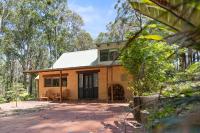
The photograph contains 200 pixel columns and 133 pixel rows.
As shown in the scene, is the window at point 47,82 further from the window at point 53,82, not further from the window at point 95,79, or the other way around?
the window at point 95,79

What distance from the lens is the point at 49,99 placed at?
2558 centimetres

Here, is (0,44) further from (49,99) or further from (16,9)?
(49,99)

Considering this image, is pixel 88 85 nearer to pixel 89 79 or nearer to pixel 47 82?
pixel 89 79

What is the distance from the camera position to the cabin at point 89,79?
73.7 feet

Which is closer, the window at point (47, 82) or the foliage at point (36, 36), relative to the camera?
the window at point (47, 82)

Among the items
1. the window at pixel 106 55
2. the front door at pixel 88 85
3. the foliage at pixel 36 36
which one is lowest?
the front door at pixel 88 85

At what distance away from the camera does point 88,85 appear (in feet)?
81.3

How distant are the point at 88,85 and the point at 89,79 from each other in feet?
1.61

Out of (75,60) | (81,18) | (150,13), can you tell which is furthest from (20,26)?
(150,13)

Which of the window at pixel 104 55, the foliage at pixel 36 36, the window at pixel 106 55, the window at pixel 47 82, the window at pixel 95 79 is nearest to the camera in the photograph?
the window at pixel 106 55

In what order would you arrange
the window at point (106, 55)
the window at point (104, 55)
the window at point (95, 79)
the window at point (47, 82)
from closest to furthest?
1. the window at point (106, 55)
2. the window at point (104, 55)
3. the window at point (95, 79)
4. the window at point (47, 82)

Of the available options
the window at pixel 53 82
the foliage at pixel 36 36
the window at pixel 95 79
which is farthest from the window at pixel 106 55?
the foliage at pixel 36 36

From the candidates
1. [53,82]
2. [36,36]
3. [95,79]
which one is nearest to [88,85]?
[95,79]

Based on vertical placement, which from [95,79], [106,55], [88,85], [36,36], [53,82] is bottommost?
[88,85]
